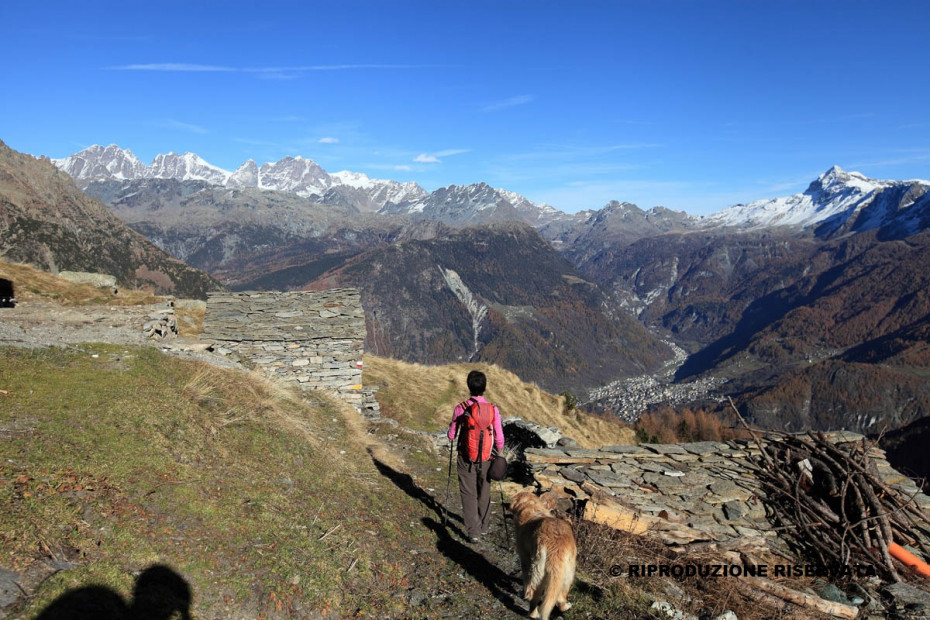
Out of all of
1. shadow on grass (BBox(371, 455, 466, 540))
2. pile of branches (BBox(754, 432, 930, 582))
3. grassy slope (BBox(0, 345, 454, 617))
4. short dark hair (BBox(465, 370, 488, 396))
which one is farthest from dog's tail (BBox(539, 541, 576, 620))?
pile of branches (BBox(754, 432, 930, 582))

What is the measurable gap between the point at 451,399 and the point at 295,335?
9.42 metres

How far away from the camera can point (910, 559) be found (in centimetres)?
989

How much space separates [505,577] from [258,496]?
4448mm

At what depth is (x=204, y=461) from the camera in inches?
365

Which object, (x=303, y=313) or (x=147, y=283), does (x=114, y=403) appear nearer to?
(x=303, y=313)

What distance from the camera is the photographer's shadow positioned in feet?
16.4

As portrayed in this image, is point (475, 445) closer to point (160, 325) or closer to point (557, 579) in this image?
point (557, 579)

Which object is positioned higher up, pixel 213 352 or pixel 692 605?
pixel 213 352

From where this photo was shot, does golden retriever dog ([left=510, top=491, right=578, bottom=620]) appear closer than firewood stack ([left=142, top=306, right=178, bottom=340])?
Yes

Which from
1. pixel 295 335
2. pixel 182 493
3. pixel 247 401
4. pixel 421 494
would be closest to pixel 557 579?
pixel 182 493

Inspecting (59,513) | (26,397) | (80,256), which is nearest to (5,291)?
(26,397)

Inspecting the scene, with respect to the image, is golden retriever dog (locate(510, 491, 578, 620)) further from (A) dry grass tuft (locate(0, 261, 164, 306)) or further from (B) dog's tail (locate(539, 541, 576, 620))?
(A) dry grass tuft (locate(0, 261, 164, 306))

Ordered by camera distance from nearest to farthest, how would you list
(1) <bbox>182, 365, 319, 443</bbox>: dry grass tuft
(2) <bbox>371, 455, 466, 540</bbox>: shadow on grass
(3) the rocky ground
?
(3) the rocky ground
(2) <bbox>371, 455, 466, 540</bbox>: shadow on grass
(1) <bbox>182, 365, 319, 443</bbox>: dry grass tuft

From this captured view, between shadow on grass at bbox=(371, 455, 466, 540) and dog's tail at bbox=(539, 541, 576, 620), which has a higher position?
dog's tail at bbox=(539, 541, 576, 620)
